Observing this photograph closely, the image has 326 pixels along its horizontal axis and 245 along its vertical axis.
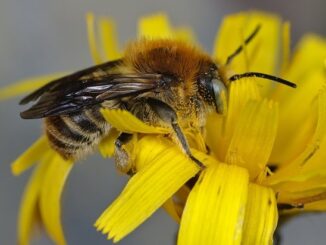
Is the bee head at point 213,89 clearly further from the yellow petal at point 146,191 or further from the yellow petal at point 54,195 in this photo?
the yellow petal at point 54,195

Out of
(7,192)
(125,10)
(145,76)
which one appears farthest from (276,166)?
(125,10)

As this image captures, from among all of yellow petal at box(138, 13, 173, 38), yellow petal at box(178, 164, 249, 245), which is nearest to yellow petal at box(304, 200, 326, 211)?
yellow petal at box(178, 164, 249, 245)

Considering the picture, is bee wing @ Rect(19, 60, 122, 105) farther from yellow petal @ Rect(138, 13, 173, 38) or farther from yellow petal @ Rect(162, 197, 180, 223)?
yellow petal @ Rect(138, 13, 173, 38)

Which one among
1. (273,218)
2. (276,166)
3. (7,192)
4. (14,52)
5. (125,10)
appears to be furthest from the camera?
(125,10)

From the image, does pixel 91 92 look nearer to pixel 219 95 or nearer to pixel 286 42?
pixel 219 95

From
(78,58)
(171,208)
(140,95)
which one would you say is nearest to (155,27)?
(140,95)

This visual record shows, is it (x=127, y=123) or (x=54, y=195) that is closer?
(x=127, y=123)

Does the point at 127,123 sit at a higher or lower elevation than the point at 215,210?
higher

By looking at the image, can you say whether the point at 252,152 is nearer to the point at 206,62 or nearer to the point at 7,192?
the point at 206,62
